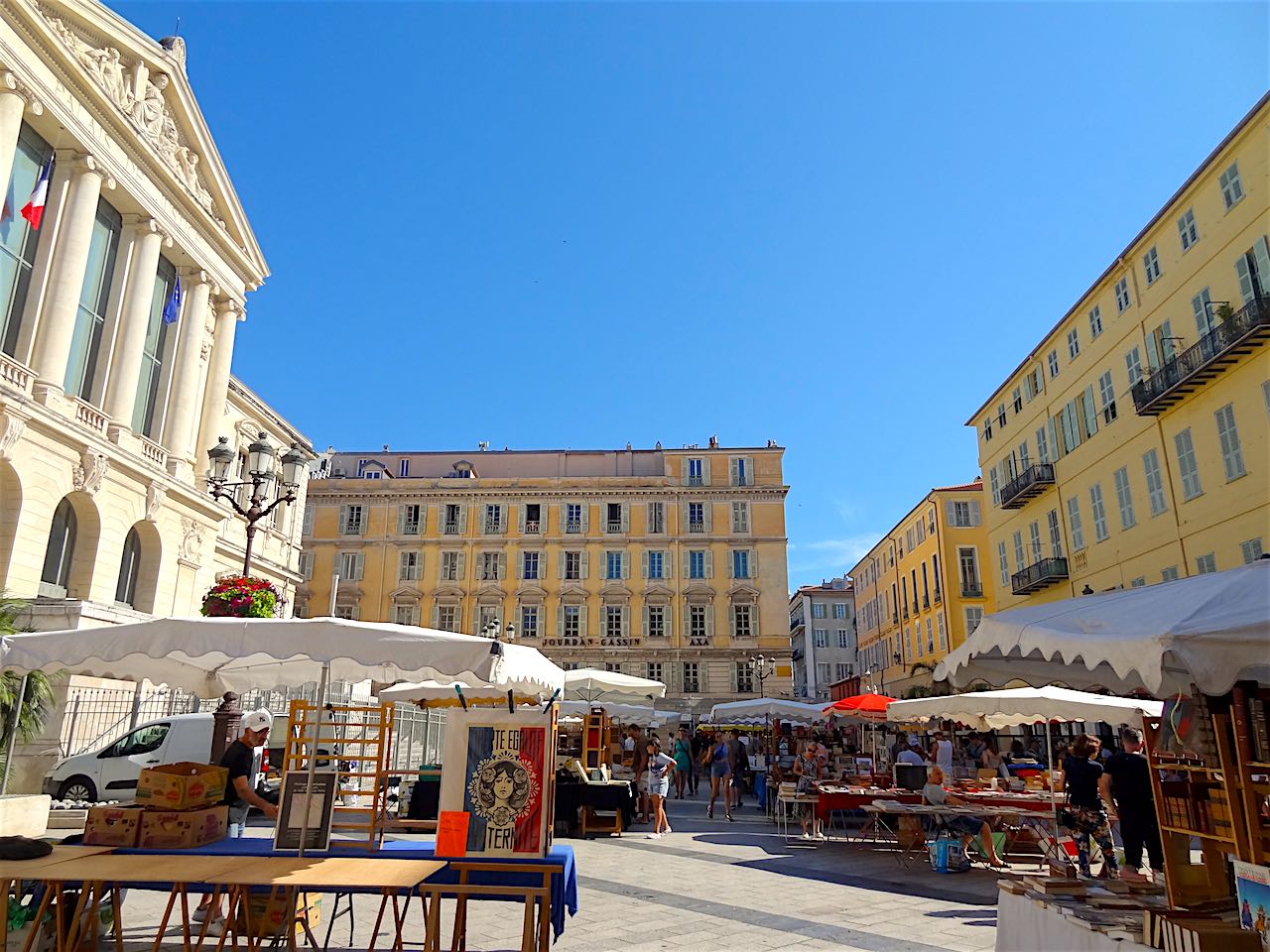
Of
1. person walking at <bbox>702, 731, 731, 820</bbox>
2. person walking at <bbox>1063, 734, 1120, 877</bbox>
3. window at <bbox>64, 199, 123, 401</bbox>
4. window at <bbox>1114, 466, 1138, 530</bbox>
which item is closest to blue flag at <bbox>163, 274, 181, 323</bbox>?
window at <bbox>64, 199, 123, 401</bbox>

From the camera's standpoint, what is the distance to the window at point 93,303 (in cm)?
2042

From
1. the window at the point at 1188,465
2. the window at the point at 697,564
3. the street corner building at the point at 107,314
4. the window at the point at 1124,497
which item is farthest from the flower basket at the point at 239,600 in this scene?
the window at the point at 697,564

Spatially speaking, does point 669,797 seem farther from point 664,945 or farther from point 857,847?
point 664,945

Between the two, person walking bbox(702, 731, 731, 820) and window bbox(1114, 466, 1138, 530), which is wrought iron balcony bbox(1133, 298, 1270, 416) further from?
person walking bbox(702, 731, 731, 820)

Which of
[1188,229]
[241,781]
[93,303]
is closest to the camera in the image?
Result: [241,781]

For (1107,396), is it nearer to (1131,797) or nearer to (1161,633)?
(1131,797)

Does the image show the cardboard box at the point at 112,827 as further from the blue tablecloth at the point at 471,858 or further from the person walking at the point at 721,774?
the person walking at the point at 721,774

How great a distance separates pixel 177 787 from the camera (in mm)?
6484

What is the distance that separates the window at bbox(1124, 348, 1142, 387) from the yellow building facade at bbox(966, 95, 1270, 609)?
6 cm

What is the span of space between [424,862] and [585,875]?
17.3ft

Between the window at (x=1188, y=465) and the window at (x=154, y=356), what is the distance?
26315 mm

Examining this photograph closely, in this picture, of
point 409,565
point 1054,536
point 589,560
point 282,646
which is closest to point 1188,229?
point 1054,536

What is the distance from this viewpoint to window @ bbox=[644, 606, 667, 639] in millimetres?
47844

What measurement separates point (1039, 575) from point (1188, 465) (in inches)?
316
